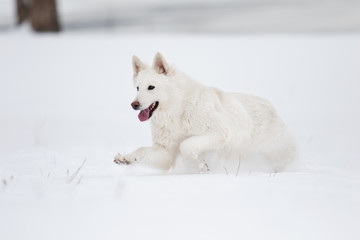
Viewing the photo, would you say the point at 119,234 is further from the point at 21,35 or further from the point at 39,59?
the point at 21,35

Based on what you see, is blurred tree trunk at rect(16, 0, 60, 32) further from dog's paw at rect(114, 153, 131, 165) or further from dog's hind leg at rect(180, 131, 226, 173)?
dog's hind leg at rect(180, 131, 226, 173)

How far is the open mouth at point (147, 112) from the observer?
4559 millimetres

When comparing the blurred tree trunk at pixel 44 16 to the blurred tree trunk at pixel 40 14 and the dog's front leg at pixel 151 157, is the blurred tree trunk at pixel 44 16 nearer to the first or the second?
the blurred tree trunk at pixel 40 14

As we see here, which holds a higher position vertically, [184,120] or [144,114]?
[144,114]

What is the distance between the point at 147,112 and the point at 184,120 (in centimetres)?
41

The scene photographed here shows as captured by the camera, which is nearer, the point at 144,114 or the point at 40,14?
the point at 144,114

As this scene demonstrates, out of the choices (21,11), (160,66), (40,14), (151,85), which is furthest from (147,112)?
(21,11)

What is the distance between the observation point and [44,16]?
12.8 metres

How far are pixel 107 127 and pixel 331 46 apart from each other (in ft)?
25.9

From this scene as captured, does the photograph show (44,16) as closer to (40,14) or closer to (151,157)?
(40,14)

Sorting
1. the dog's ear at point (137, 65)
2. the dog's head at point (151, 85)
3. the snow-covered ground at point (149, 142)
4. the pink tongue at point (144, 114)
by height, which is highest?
the dog's ear at point (137, 65)

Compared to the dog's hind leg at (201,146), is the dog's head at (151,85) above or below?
above

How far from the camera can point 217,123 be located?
4652mm

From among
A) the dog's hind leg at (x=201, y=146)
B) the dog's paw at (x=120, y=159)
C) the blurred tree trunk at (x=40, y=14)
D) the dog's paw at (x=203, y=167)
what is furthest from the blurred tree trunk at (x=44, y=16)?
the dog's paw at (x=203, y=167)
